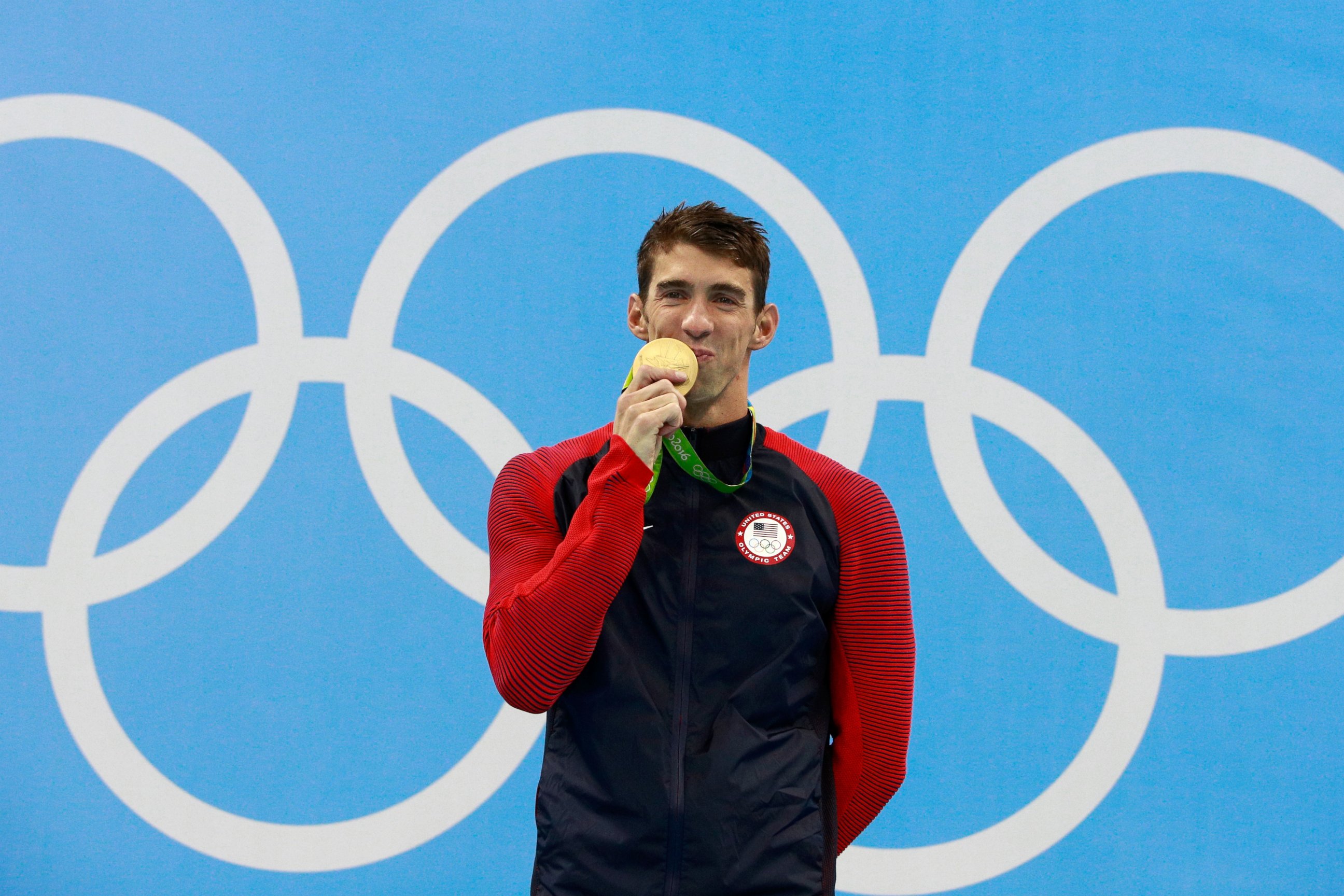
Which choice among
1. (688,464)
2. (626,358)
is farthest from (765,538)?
(626,358)

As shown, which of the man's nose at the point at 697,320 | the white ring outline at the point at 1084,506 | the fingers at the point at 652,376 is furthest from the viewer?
the white ring outline at the point at 1084,506

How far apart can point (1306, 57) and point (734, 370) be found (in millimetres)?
2454

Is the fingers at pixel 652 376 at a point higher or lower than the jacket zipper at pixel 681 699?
higher

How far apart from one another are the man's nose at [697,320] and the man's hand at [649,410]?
12cm

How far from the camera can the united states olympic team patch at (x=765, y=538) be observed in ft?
5.49

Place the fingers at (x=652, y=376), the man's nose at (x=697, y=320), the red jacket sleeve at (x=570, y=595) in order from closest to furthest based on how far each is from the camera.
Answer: the red jacket sleeve at (x=570, y=595) < the fingers at (x=652, y=376) < the man's nose at (x=697, y=320)

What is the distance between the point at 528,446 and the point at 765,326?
1.26 metres

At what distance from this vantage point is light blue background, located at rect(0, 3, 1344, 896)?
9.49 ft

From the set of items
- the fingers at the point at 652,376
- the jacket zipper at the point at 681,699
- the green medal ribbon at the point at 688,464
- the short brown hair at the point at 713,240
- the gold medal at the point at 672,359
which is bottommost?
the jacket zipper at the point at 681,699

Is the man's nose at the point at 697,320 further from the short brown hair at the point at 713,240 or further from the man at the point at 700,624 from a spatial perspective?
the short brown hair at the point at 713,240

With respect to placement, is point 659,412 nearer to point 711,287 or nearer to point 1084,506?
point 711,287

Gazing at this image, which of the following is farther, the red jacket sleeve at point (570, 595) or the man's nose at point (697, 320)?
the man's nose at point (697, 320)

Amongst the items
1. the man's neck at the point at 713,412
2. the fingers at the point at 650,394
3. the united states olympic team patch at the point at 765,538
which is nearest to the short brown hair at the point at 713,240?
the man's neck at the point at 713,412

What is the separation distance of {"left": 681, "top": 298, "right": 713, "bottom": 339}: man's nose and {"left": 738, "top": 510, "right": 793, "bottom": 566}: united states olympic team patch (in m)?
0.33
